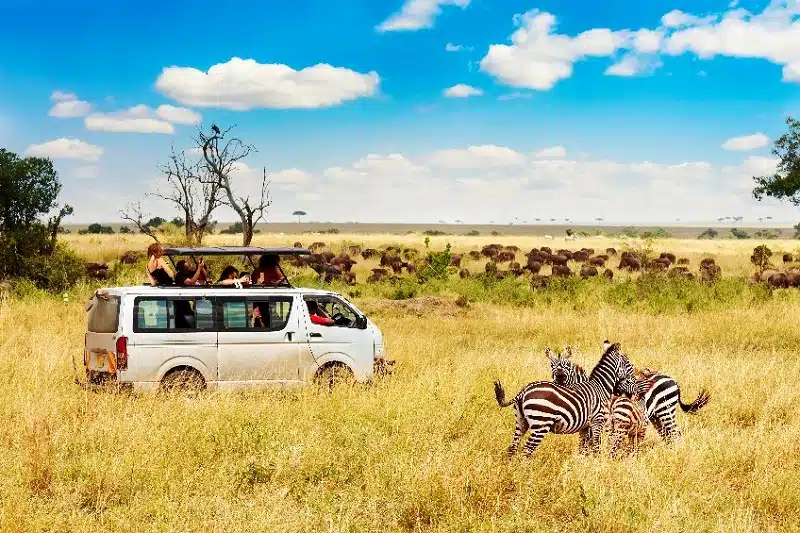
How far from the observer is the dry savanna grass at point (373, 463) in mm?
6992

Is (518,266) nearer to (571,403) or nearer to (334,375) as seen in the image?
(334,375)

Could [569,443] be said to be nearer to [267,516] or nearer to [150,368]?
[267,516]

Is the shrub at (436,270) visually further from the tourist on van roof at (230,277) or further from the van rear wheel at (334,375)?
the van rear wheel at (334,375)

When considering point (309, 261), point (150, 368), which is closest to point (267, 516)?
point (150, 368)

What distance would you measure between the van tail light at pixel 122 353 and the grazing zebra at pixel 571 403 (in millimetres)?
5458

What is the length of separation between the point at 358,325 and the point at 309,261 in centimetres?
2721

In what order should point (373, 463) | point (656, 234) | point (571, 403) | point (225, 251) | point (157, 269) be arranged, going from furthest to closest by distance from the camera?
point (656, 234) → point (157, 269) → point (225, 251) → point (373, 463) → point (571, 403)

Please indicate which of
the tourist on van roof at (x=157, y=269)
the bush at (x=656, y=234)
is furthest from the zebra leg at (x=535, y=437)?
the bush at (x=656, y=234)

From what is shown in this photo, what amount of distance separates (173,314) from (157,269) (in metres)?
1.65

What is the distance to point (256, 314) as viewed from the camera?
38.3 ft

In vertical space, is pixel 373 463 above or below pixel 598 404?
below

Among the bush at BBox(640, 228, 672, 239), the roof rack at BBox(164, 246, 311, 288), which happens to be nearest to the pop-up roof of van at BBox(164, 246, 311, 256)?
the roof rack at BBox(164, 246, 311, 288)

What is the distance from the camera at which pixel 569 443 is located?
9227 mm

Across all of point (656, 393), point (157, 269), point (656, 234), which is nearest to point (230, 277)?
point (157, 269)
